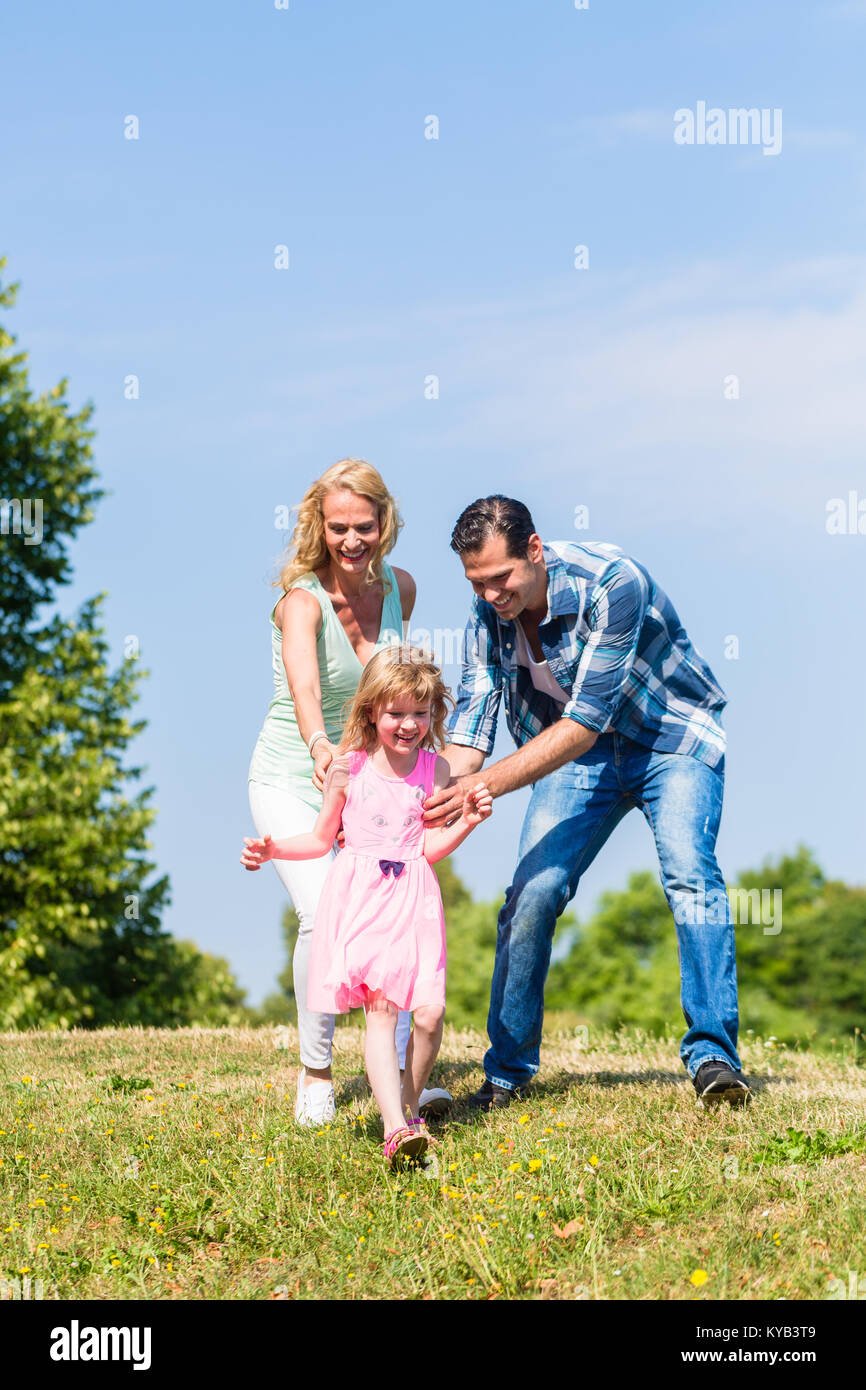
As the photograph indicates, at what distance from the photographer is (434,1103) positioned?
20.6 feet

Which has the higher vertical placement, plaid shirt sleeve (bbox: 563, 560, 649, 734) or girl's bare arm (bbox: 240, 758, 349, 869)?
plaid shirt sleeve (bbox: 563, 560, 649, 734)

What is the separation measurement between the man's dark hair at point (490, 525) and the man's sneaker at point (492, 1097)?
2.74 metres

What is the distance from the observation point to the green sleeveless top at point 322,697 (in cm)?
651

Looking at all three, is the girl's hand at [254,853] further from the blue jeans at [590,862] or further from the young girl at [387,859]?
the blue jeans at [590,862]

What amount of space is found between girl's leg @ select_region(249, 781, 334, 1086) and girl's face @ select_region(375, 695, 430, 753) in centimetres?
77

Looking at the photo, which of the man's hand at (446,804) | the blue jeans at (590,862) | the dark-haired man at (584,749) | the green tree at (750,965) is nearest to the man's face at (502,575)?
the dark-haired man at (584,749)

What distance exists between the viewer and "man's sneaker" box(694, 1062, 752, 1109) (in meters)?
6.06

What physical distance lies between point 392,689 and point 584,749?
103 centimetres

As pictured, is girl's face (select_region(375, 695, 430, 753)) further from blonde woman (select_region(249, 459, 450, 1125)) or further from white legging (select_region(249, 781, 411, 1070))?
white legging (select_region(249, 781, 411, 1070))

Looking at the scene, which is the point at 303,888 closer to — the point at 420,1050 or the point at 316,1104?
the point at 420,1050

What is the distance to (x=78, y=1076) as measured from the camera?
8.19 meters

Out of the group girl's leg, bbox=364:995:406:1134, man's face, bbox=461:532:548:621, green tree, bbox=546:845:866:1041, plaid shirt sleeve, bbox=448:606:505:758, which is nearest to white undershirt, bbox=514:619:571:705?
plaid shirt sleeve, bbox=448:606:505:758

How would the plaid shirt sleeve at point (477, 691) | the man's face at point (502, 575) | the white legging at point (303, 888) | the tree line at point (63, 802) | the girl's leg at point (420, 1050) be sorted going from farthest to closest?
the tree line at point (63, 802)
the plaid shirt sleeve at point (477, 691)
the white legging at point (303, 888)
the man's face at point (502, 575)
the girl's leg at point (420, 1050)
